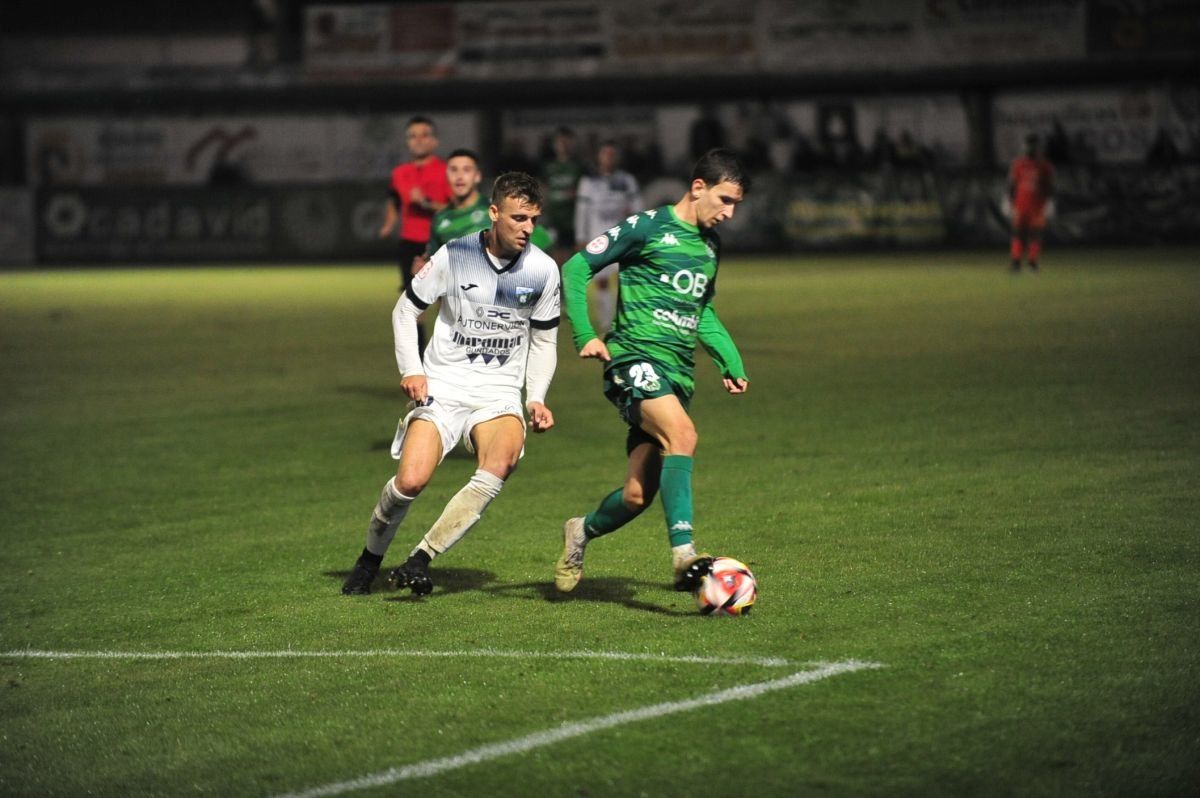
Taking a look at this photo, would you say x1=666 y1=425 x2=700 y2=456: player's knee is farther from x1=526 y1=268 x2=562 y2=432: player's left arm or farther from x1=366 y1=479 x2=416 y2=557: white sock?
x1=366 y1=479 x2=416 y2=557: white sock

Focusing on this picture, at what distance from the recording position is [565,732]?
5137 mm

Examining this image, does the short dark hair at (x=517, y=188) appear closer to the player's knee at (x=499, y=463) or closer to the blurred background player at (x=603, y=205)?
the player's knee at (x=499, y=463)

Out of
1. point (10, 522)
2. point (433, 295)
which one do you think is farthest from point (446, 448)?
point (10, 522)

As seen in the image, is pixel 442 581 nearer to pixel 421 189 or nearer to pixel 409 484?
pixel 409 484

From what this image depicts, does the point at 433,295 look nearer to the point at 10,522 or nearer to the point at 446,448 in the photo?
the point at 446,448

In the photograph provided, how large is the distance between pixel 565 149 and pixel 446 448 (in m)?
14.0

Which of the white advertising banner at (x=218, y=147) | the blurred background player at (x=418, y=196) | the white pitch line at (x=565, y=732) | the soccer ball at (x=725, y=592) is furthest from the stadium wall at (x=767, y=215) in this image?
the white pitch line at (x=565, y=732)

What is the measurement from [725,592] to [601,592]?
88 centimetres

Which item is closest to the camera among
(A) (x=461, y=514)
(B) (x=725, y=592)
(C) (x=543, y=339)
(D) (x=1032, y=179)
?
(B) (x=725, y=592)

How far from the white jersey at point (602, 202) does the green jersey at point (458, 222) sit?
7920mm

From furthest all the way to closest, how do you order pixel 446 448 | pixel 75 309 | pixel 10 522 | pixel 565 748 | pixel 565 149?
1. pixel 75 309
2. pixel 565 149
3. pixel 10 522
4. pixel 446 448
5. pixel 565 748

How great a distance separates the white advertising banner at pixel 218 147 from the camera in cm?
3947

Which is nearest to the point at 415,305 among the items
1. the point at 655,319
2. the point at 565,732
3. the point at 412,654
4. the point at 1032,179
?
the point at 655,319

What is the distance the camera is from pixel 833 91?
38.8 metres
